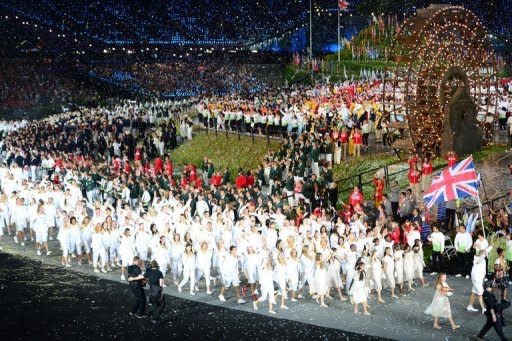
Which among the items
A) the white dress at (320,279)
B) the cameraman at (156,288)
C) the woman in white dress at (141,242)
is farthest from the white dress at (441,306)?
the woman in white dress at (141,242)

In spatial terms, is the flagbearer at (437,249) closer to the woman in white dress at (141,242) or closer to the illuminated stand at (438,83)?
the woman in white dress at (141,242)

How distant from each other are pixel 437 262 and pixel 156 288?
697 centimetres

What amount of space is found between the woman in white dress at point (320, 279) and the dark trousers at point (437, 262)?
3221 millimetres

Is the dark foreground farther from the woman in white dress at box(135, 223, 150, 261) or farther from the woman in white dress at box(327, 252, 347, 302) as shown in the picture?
the woman in white dress at box(327, 252, 347, 302)

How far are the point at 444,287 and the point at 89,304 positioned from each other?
8009 millimetres

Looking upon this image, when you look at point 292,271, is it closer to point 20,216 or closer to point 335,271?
point 335,271

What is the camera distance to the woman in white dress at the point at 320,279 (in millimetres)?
16203

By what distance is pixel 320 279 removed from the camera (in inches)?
637

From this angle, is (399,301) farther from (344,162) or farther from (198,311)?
(344,162)

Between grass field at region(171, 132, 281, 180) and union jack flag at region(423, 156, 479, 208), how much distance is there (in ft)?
45.4

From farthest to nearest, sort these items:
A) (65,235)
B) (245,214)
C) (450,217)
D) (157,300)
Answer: (65,235)
(450,217)
(245,214)
(157,300)

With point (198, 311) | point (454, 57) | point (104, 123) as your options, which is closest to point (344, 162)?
point (454, 57)

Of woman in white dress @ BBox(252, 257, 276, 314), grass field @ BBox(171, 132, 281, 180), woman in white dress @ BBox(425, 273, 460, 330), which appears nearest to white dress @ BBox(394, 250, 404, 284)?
woman in white dress @ BBox(425, 273, 460, 330)

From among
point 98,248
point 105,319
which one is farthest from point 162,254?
point 105,319
